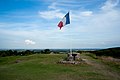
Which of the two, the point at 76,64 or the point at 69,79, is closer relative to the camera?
the point at 69,79

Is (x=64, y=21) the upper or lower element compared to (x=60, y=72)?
upper

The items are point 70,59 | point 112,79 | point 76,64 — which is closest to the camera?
point 112,79

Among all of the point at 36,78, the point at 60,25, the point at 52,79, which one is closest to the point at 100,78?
the point at 52,79

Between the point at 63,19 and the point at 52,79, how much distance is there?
11342 mm

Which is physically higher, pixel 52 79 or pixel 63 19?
pixel 63 19

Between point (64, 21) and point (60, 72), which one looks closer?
point (60, 72)

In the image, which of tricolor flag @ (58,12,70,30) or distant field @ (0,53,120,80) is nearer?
distant field @ (0,53,120,80)

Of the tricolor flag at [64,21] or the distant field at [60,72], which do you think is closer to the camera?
the distant field at [60,72]

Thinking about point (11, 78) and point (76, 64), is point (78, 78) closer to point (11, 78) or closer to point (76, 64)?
point (11, 78)

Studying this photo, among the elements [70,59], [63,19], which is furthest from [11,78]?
[63,19]

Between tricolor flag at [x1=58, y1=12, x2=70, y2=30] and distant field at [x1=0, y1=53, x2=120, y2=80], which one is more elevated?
tricolor flag at [x1=58, y1=12, x2=70, y2=30]

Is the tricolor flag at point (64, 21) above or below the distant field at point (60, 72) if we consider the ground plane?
above

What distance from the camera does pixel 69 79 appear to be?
11938 mm

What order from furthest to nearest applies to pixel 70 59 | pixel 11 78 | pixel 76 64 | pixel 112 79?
1. pixel 70 59
2. pixel 76 64
3. pixel 11 78
4. pixel 112 79
